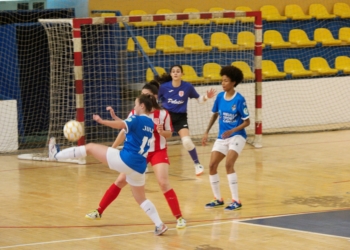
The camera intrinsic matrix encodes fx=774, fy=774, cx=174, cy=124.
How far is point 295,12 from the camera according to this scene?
20.5 meters

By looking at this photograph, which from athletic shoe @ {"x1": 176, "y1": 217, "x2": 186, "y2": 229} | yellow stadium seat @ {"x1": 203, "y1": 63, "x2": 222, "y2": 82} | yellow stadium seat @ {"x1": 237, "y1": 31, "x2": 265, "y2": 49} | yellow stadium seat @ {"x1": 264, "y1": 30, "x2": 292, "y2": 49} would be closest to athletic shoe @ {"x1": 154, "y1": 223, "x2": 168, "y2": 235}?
athletic shoe @ {"x1": 176, "y1": 217, "x2": 186, "y2": 229}

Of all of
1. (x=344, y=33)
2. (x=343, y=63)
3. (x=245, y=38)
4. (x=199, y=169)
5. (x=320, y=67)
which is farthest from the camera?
(x=344, y=33)

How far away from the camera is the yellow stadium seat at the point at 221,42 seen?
17.9 metres

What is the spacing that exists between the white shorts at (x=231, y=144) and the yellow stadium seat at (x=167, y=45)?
24.6 ft

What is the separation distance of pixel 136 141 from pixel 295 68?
11915 millimetres

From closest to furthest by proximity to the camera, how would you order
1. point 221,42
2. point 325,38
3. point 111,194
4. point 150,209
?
point 150,209 < point 111,194 < point 221,42 < point 325,38

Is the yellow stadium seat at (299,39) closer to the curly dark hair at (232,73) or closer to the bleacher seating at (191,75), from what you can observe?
the bleacher seating at (191,75)

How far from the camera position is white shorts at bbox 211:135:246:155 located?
390 inches

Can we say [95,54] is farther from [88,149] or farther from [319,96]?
[88,149]

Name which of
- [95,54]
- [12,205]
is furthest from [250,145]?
[12,205]

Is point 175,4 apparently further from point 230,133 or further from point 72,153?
point 72,153

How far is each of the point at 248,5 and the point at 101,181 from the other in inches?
364

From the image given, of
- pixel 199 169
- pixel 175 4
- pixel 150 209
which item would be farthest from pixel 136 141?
pixel 175 4

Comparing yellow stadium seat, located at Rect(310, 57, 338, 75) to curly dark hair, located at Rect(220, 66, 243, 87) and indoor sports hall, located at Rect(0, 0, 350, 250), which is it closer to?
indoor sports hall, located at Rect(0, 0, 350, 250)
